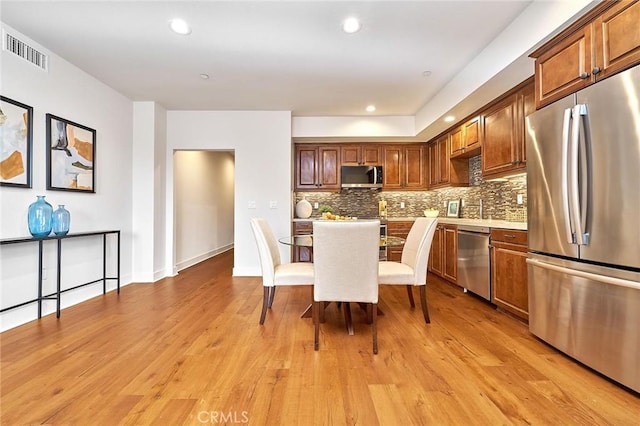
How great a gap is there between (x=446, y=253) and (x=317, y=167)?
2.58 metres

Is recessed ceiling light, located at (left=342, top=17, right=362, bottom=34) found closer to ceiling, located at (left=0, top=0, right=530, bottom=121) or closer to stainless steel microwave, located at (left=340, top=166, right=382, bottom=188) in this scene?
ceiling, located at (left=0, top=0, right=530, bottom=121)

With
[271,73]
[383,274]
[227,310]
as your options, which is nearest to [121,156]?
[271,73]

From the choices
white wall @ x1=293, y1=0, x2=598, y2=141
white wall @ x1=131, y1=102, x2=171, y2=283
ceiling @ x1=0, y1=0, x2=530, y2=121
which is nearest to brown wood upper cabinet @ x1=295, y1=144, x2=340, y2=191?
white wall @ x1=293, y1=0, x2=598, y2=141

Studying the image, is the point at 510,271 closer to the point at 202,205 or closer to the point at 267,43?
the point at 267,43

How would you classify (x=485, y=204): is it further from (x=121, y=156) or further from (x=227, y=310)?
(x=121, y=156)

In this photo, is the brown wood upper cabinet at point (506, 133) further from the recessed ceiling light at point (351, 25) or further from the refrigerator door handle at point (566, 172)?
the recessed ceiling light at point (351, 25)

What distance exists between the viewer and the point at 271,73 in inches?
132

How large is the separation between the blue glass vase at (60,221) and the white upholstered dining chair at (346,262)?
2.49 metres

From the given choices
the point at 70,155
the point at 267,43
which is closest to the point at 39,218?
the point at 70,155

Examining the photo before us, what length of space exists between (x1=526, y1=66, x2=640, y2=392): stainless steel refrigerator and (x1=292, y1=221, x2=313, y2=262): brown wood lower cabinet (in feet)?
10.5

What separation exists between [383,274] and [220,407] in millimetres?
1534

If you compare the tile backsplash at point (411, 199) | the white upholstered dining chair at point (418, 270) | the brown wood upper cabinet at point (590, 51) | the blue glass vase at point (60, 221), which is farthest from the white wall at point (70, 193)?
the brown wood upper cabinet at point (590, 51)

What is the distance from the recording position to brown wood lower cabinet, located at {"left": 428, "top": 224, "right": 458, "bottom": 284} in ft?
12.8

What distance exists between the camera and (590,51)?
1851mm
